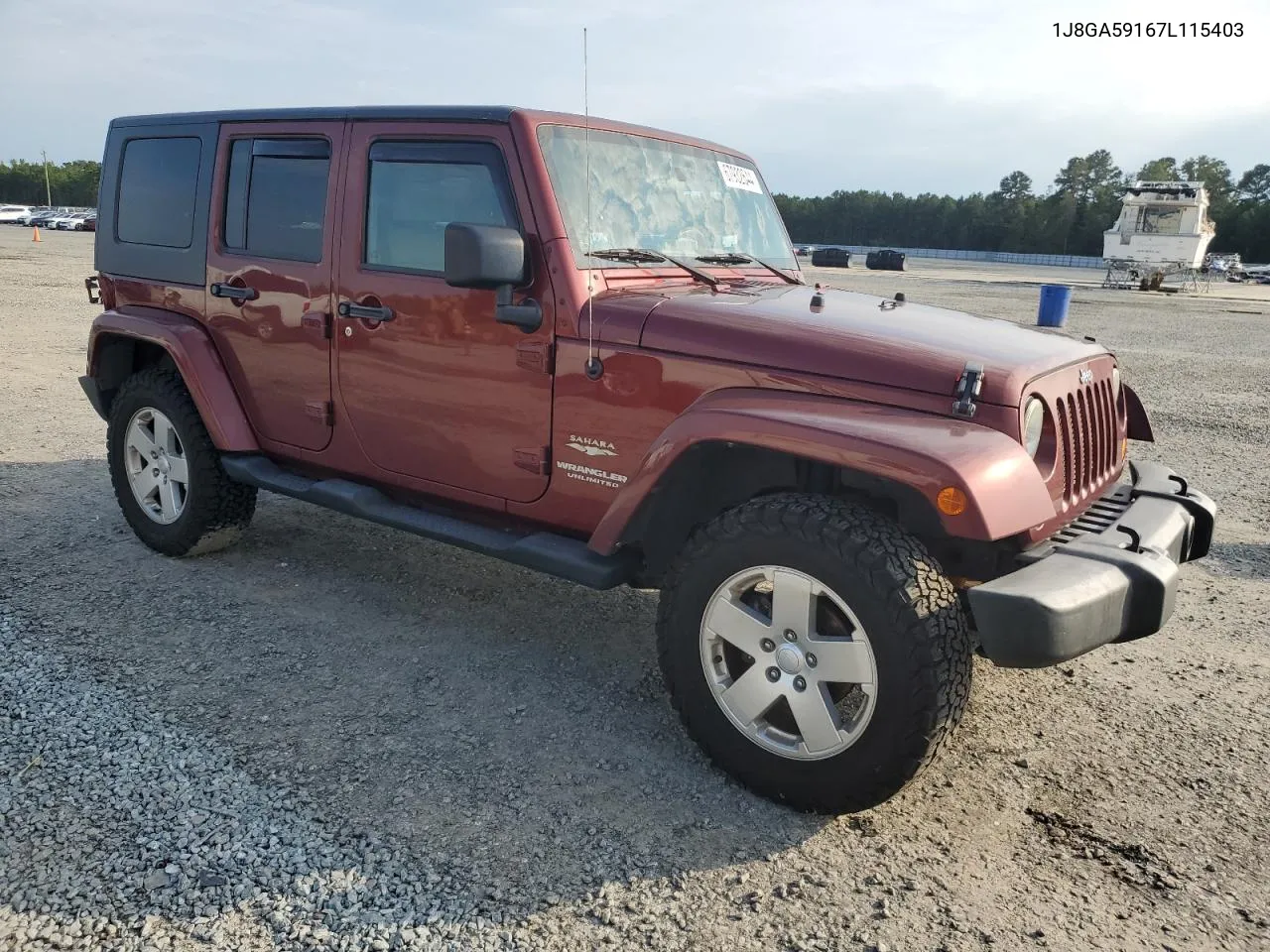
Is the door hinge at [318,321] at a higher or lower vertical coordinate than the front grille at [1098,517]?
higher

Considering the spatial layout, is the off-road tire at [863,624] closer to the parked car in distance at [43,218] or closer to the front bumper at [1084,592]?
the front bumper at [1084,592]

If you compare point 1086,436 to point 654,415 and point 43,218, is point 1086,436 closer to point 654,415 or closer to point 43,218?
point 654,415

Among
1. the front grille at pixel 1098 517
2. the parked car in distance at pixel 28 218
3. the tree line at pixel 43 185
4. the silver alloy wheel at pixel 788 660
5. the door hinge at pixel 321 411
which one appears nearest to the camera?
the silver alloy wheel at pixel 788 660

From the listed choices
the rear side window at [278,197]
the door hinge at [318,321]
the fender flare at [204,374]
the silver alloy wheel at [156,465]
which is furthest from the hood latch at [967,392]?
the silver alloy wheel at [156,465]

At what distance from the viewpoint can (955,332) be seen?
329cm

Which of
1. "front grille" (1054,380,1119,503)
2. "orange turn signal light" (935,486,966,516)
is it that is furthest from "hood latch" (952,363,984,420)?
"front grille" (1054,380,1119,503)

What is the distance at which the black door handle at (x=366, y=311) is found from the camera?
3875mm

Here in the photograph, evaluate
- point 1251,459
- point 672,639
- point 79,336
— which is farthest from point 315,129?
point 79,336

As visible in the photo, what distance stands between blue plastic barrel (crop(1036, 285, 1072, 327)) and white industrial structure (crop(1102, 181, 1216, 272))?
2560cm

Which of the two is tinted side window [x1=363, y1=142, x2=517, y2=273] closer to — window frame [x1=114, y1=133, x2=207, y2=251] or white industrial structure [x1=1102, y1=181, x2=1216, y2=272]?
window frame [x1=114, y1=133, x2=207, y2=251]

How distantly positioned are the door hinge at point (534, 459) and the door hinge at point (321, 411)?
1.07m

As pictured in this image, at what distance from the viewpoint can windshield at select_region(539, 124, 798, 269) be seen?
139 inches

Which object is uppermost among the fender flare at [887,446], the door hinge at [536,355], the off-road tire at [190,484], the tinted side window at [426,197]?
the tinted side window at [426,197]

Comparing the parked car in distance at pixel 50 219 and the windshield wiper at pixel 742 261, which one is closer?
the windshield wiper at pixel 742 261
